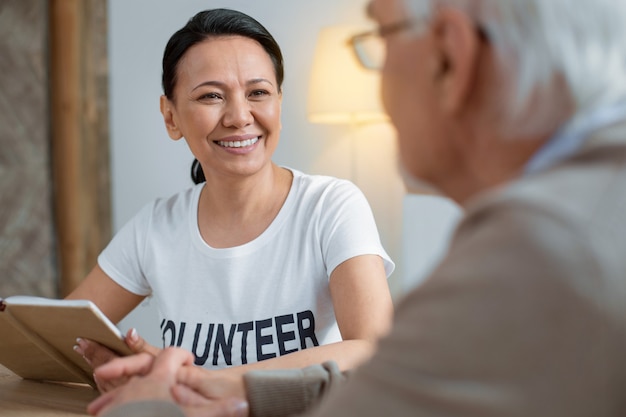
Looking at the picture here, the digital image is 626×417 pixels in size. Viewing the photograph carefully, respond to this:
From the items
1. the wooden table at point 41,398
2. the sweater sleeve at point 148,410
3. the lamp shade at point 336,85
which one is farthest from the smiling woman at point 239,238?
the lamp shade at point 336,85

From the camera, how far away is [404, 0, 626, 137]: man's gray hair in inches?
26.1

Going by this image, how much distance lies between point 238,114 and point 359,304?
1.79 feet

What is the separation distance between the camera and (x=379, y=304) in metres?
1.58

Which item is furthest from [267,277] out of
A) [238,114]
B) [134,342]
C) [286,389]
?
[286,389]

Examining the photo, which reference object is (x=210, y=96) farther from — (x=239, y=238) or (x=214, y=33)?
(x=239, y=238)

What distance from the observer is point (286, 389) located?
3.53ft

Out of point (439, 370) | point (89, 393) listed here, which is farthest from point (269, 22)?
point (439, 370)

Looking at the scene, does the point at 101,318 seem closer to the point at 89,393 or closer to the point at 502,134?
the point at 89,393

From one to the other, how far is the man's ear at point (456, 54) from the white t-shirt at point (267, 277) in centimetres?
93

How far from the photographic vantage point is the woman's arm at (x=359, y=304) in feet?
4.85

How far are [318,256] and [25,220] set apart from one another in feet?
7.65

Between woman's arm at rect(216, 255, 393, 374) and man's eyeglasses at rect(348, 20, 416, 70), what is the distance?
0.66 metres

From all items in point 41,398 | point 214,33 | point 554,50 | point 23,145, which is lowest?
point 41,398

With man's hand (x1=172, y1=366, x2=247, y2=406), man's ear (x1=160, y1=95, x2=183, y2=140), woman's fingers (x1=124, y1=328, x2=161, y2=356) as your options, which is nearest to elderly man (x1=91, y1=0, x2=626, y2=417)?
A: man's hand (x1=172, y1=366, x2=247, y2=406)
